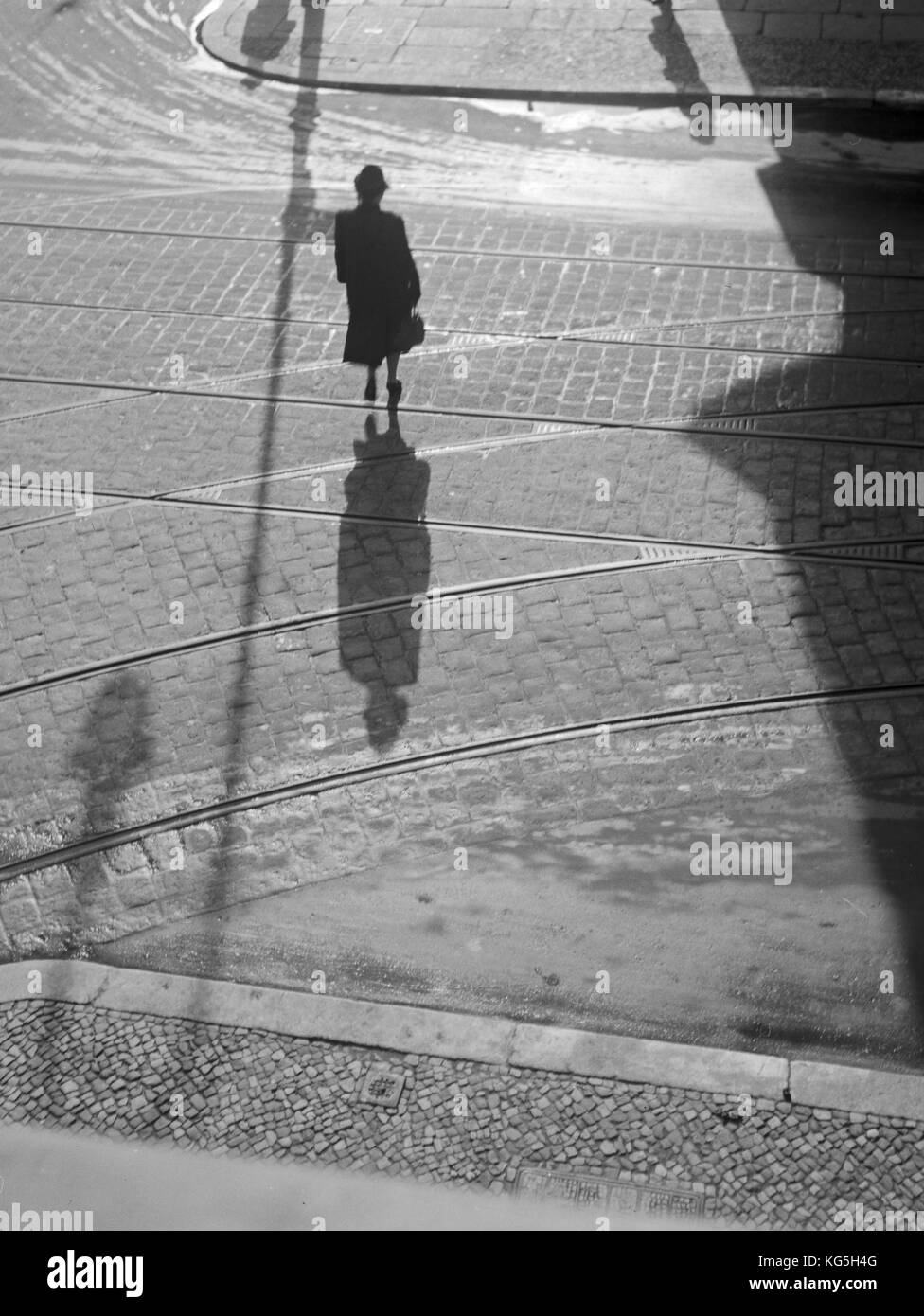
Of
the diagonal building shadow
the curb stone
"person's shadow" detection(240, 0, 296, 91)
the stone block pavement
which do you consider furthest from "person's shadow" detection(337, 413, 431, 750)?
"person's shadow" detection(240, 0, 296, 91)

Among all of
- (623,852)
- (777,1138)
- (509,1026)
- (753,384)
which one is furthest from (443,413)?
(777,1138)

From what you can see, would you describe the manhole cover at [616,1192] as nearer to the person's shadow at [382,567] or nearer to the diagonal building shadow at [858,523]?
the diagonal building shadow at [858,523]

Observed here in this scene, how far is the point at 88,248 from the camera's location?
12281mm

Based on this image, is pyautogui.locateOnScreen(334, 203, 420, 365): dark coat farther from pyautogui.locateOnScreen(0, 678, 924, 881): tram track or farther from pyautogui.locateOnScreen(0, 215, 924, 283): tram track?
pyautogui.locateOnScreen(0, 678, 924, 881): tram track

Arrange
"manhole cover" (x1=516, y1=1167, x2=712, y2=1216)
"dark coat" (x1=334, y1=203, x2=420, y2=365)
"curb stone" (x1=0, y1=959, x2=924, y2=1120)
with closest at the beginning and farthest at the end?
"manhole cover" (x1=516, y1=1167, x2=712, y2=1216)
"curb stone" (x1=0, y1=959, x2=924, y2=1120)
"dark coat" (x1=334, y1=203, x2=420, y2=365)

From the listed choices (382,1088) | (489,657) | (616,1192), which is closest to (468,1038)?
(382,1088)

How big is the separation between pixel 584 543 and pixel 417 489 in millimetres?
1379

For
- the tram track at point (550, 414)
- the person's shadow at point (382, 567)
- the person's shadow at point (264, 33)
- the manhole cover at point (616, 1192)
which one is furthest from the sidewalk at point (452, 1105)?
the person's shadow at point (264, 33)

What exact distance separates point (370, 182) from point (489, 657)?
3.70 meters

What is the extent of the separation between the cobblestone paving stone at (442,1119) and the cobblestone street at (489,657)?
0.8 inches

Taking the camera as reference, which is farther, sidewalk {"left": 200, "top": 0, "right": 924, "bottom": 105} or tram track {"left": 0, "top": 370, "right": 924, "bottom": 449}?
sidewalk {"left": 200, "top": 0, "right": 924, "bottom": 105}

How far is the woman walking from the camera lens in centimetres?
936

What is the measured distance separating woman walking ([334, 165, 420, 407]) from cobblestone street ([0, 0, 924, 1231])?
2.48 feet

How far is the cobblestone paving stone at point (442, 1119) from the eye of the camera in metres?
6.03
